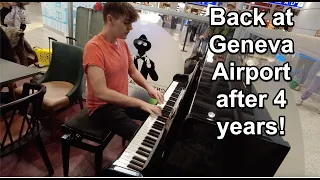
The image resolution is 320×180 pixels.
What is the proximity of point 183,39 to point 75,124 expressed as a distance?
198cm

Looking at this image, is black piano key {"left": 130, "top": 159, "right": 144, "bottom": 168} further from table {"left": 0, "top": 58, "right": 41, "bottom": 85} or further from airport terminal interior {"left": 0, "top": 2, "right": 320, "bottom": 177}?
table {"left": 0, "top": 58, "right": 41, "bottom": 85}

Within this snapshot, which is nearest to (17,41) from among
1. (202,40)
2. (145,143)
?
(202,40)

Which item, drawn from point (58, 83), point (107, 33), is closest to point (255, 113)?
point (107, 33)

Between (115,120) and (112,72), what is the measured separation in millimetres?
371

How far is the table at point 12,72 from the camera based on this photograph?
184cm

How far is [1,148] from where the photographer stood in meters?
1.46

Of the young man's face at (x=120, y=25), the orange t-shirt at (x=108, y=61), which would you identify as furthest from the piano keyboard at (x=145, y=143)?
the young man's face at (x=120, y=25)

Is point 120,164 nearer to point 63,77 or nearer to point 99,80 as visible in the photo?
point 99,80

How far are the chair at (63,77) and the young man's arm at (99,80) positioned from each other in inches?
37.9

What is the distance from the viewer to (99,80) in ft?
4.65

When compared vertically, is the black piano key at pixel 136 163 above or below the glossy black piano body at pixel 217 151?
below

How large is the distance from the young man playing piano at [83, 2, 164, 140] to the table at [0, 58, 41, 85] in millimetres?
768

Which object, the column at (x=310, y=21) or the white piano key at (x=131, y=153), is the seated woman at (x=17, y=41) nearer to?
the white piano key at (x=131, y=153)

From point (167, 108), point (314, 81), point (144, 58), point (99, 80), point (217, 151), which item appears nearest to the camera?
point (217, 151)
